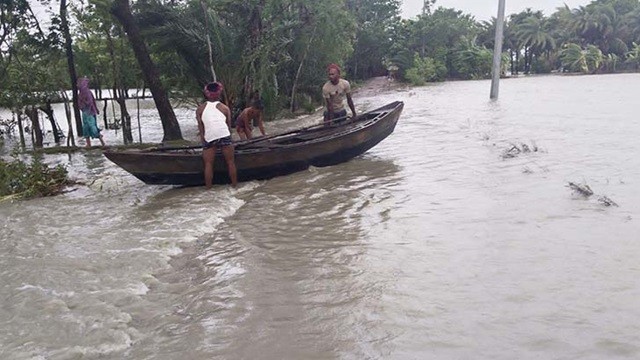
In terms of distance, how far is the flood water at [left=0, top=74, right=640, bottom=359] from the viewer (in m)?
3.22

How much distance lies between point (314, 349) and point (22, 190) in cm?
661

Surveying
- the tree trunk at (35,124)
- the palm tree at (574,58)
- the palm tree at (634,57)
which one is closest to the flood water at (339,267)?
the tree trunk at (35,124)

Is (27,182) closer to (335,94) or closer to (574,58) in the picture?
(335,94)

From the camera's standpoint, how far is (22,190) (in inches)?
311

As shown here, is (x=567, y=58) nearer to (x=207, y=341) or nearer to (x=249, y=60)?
(x=249, y=60)

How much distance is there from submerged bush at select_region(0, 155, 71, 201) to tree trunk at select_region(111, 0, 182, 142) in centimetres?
493

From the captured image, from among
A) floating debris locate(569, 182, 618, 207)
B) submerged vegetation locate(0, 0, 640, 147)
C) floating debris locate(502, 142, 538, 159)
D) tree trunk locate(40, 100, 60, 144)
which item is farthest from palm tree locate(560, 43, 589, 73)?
floating debris locate(569, 182, 618, 207)

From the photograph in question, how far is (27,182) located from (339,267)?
5792 mm

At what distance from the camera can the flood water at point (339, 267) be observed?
10.6ft

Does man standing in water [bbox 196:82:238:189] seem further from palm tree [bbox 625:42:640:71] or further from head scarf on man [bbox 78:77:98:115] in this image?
palm tree [bbox 625:42:640:71]

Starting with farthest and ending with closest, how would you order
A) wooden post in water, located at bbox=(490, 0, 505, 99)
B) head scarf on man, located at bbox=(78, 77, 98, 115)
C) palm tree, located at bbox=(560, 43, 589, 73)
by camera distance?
palm tree, located at bbox=(560, 43, 589, 73)
wooden post in water, located at bbox=(490, 0, 505, 99)
head scarf on man, located at bbox=(78, 77, 98, 115)

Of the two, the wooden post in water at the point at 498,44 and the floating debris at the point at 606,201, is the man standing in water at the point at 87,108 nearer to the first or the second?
the floating debris at the point at 606,201

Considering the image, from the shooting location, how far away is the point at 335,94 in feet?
32.9

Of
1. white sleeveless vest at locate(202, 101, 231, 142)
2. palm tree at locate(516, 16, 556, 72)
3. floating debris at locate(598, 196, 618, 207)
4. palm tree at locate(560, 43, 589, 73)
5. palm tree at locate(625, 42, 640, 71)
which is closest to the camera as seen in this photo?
floating debris at locate(598, 196, 618, 207)
